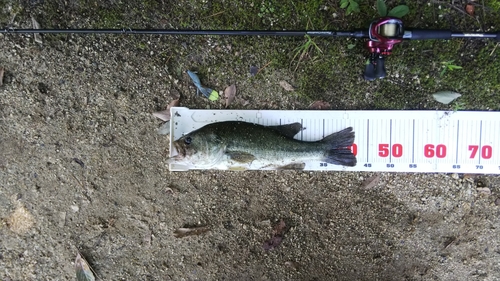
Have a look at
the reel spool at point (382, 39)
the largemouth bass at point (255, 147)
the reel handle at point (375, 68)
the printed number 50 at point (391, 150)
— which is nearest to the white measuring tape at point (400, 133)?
the printed number 50 at point (391, 150)

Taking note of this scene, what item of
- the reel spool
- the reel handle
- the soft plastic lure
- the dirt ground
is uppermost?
the reel spool

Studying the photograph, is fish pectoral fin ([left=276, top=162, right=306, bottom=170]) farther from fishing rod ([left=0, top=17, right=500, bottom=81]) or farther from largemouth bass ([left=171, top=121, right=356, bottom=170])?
fishing rod ([left=0, top=17, right=500, bottom=81])

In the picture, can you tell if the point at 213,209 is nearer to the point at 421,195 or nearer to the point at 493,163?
the point at 421,195

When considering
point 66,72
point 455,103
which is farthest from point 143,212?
point 455,103

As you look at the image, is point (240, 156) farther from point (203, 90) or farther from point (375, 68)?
point (375, 68)

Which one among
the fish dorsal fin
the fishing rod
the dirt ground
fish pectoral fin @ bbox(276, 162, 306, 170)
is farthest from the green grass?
fish pectoral fin @ bbox(276, 162, 306, 170)

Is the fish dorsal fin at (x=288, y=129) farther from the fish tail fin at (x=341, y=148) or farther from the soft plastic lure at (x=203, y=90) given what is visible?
the soft plastic lure at (x=203, y=90)
